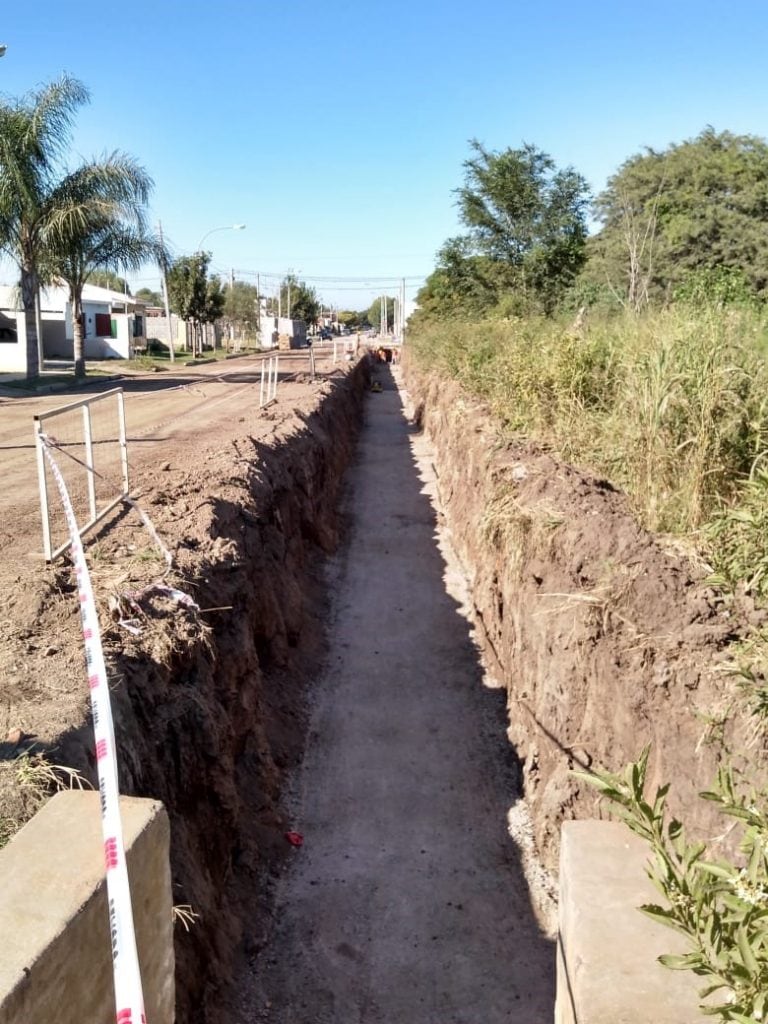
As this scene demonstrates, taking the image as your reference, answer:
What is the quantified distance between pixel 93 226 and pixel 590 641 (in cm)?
2367

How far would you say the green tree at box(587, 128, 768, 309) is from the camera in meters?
25.1

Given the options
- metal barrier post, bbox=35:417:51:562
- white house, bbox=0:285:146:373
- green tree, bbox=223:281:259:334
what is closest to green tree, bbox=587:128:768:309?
metal barrier post, bbox=35:417:51:562

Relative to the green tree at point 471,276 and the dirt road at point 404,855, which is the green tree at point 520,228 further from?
the dirt road at point 404,855

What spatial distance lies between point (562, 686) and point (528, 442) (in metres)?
4.09

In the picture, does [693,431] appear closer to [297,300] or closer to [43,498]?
[43,498]

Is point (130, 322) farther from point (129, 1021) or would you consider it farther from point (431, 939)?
point (129, 1021)

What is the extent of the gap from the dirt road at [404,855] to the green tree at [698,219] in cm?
1656

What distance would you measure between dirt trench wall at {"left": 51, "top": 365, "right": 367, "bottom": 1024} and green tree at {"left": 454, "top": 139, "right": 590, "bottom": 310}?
2487cm

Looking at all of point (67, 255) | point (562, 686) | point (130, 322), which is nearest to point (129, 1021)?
point (562, 686)

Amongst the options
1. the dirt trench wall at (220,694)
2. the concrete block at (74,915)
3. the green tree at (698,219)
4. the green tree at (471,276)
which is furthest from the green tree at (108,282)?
the concrete block at (74,915)

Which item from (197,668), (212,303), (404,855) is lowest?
(404,855)

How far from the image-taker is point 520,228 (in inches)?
1366

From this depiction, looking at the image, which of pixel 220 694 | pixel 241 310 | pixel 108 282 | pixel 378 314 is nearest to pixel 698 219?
pixel 220 694

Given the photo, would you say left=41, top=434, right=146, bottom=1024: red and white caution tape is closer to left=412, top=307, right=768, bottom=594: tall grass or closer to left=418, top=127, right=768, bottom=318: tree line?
left=412, top=307, right=768, bottom=594: tall grass
